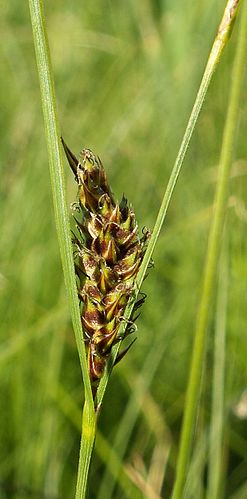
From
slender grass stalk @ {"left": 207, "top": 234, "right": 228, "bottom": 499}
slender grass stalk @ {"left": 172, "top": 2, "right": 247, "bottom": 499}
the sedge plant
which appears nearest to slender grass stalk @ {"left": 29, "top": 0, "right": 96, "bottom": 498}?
the sedge plant

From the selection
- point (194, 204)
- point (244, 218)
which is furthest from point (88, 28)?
point (244, 218)

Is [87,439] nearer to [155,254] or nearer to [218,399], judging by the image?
[218,399]

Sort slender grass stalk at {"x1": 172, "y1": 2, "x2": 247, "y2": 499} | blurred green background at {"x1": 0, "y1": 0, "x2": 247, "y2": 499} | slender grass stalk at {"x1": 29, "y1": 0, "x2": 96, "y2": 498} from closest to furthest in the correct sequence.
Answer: slender grass stalk at {"x1": 29, "y1": 0, "x2": 96, "y2": 498}, slender grass stalk at {"x1": 172, "y1": 2, "x2": 247, "y2": 499}, blurred green background at {"x1": 0, "y1": 0, "x2": 247, "y2": 499}

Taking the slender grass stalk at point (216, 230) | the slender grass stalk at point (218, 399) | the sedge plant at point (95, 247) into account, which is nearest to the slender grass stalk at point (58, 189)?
the sedge plant at point (95, 247)

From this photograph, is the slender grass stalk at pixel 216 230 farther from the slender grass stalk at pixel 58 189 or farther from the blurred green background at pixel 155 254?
the blurred green background at pixel 155 254

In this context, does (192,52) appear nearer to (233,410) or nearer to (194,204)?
(194,204)

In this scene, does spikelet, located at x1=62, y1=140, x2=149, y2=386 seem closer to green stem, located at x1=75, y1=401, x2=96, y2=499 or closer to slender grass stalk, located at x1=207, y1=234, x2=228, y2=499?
green stem, located at x1=75, y1=401, x2=96, y2=499
